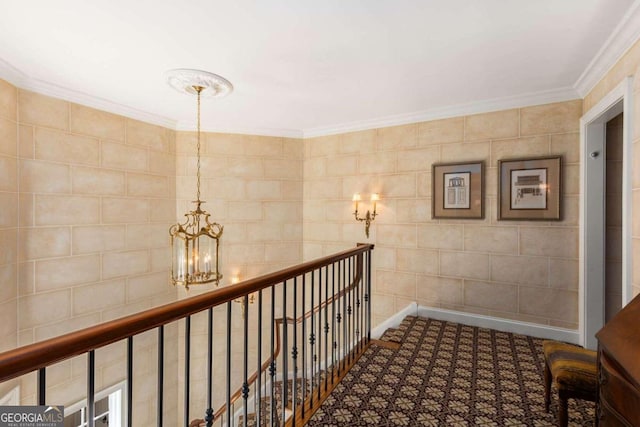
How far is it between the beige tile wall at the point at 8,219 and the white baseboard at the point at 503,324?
12.4ft

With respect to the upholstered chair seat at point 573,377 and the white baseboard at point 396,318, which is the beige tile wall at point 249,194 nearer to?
the white baseboard at point 396,318

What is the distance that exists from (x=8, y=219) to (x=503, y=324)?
4502mm

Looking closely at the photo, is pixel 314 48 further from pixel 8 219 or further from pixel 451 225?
pixel 8 219

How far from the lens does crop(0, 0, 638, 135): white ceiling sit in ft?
5.74

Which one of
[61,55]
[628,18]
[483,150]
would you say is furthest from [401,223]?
[61,55]

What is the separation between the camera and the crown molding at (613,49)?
5.87 ft

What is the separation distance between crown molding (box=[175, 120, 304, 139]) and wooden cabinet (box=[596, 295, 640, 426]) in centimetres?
372

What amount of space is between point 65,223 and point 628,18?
4.48 metres

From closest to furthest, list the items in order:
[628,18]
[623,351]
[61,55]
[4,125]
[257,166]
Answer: [623,351] < [628,18] < [61,55] < [4,125] < [257,166]

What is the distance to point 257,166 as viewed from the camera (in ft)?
Result: 13.7

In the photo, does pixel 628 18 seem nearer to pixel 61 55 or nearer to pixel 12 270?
pixel 61 55

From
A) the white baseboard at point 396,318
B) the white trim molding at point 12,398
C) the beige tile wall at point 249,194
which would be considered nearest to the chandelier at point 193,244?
the beige tile wall at point 249,194

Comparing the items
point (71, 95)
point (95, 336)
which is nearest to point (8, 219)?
point (71, 95)

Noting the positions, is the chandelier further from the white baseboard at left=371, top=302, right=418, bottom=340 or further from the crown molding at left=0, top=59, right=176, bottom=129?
the white baseboard at left=371, top=302, right=418, bottom=340
